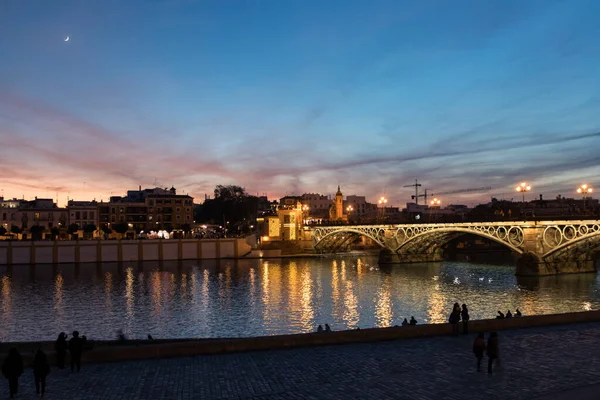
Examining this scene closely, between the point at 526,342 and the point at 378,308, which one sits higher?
the point at 526,342

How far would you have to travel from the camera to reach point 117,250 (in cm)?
11112

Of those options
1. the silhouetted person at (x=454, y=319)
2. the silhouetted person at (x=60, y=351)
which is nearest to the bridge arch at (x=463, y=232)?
the silhouetted person at (x=454, y=319)

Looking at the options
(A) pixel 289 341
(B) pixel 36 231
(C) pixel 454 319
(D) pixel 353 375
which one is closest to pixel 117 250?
(B) pixel 36 231

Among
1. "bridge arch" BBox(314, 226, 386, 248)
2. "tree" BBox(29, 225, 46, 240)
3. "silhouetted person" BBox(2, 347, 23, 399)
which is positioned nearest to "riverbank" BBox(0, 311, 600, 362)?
"silhouetted person" BBox(2, 347, 23, 399)

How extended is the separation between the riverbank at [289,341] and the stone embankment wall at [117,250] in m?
91.2

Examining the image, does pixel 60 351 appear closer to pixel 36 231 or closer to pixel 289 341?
pixel 289 341

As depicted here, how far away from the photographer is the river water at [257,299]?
4231 cm

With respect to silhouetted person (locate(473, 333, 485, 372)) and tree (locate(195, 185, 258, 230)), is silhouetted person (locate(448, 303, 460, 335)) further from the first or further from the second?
tree (locate(195, 185, 258, 230))

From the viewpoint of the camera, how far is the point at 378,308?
4916 centimetres

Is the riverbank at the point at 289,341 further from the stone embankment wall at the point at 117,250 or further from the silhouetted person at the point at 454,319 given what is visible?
the stone embankment wall at the point at 117,250

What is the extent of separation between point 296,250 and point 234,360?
4213 inches

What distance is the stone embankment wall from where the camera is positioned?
105 meters

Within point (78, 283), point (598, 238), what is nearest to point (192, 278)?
point (78, 283)

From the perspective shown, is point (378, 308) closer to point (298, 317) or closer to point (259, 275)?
point (298, 317)
